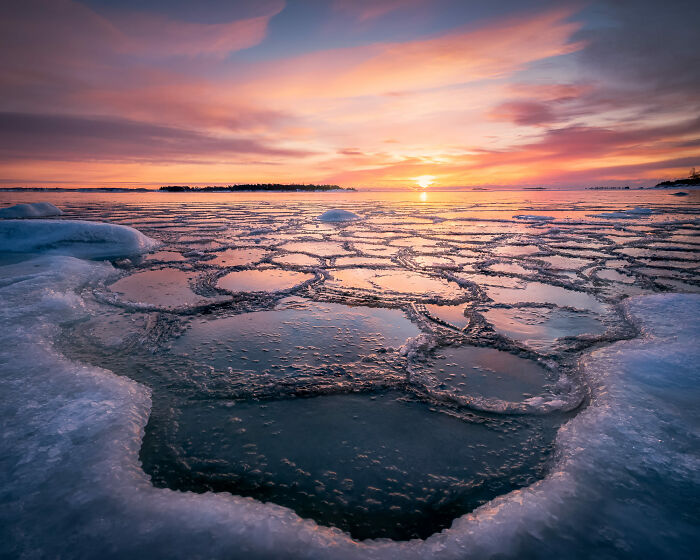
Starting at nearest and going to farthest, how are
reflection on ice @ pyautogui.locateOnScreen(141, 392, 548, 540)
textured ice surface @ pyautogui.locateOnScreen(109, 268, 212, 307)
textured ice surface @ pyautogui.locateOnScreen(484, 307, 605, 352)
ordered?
reflection on ice @ pyautogui.locateOnScreen(141, 392, 548, 540), textured ice surface @ pyautogui.locateOnScreen(484, 307, 605, 352), textured ice surface @ pyautogui.locateOnScreen(109, 268, 212, 307)

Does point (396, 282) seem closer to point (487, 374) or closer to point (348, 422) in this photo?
point (487, 374)

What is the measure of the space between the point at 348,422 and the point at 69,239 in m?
7.13

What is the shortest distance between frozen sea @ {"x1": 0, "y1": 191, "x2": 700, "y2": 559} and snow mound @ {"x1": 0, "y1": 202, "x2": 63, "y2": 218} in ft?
41.8

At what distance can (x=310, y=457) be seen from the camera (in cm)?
140

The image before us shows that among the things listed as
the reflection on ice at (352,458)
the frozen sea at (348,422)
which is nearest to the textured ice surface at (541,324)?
the frozen sea at (348,422)

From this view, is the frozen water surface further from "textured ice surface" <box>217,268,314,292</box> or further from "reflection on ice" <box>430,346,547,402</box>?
"reflection on ice" <box>430,346,547,402</box>

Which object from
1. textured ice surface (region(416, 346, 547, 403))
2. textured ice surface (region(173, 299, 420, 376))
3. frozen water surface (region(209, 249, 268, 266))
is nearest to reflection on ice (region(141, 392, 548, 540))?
textured ice surface (region(416, 346, 547, 403))

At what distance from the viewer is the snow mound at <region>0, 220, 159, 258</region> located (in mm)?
5910

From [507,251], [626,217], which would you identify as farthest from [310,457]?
[626,217]

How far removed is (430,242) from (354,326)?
190 inches

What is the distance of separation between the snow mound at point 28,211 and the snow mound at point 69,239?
27.0ft

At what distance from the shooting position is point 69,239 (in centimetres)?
604

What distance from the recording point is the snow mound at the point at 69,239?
591 centimetres

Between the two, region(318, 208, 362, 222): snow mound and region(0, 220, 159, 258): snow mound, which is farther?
region(318, 208, 362, 222): snow mound
